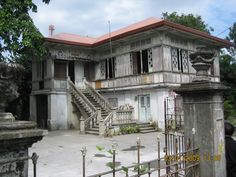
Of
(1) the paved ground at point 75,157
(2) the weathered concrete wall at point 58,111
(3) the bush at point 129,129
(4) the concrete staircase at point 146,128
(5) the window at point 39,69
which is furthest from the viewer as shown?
(5) the window at point 39,69

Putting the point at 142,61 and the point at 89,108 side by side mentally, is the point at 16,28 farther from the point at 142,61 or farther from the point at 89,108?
the point at 142,61

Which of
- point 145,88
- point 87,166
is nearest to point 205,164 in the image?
point 87,166

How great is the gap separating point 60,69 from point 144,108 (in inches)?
284

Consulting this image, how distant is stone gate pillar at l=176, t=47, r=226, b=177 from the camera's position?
4.94 m

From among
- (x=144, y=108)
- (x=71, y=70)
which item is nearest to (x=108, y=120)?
(x=144, y=108)

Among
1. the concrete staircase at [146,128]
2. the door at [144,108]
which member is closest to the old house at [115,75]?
the door at [144,108]

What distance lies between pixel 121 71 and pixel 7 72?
1918 centimetres

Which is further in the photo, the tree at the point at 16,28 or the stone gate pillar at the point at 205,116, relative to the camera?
the tree at the point at 16,28

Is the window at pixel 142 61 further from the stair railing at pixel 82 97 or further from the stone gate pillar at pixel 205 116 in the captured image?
the stone gate pillar at pixel 205 116

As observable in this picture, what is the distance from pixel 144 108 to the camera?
64.6ft

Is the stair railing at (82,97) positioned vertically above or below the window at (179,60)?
below

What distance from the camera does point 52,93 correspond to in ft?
67.6

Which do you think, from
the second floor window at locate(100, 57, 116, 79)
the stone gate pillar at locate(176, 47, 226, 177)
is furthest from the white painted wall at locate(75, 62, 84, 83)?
the stone gate pillar at locate(176, 47, 226, 177)

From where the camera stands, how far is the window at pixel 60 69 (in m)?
21.6
